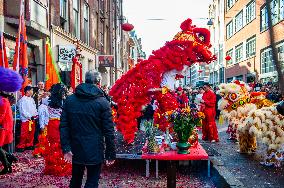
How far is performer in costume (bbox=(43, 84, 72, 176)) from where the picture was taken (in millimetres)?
6652

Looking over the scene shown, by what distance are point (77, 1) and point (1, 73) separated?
14465mm

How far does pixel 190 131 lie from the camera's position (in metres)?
5.74

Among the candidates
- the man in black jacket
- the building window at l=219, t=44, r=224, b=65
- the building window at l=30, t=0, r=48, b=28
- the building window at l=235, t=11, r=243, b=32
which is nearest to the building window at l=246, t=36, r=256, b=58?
the building window at l=235, t=11, r=243, b=32

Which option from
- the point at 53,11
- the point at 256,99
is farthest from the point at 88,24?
the point at 256,99

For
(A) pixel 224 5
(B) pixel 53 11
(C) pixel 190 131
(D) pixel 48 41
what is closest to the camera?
(C) pixel 190 131

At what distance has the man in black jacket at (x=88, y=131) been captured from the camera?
407 cm

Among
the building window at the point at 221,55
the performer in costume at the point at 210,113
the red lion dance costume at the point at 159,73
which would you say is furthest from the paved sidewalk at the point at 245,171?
the building window at the point at 221,55

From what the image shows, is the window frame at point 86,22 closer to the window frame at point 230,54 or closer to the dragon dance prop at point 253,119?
the dragon dance prop at point 253,119

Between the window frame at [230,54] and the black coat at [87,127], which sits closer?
the black coat at [87,127]

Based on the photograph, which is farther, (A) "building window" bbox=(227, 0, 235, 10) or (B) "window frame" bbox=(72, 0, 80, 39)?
(A) "building window" bbox=(227, 0, 235, 10)

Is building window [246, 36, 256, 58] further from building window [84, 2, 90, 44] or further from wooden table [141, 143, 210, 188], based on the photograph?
wooden table [141, 143, 210, 188]

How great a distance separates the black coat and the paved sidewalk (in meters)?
2.52

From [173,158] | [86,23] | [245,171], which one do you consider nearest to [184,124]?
[173,158]

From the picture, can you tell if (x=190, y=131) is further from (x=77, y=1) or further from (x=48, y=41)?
(x=77, y=1)
